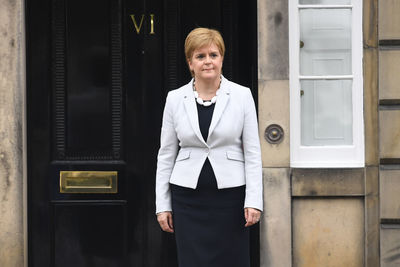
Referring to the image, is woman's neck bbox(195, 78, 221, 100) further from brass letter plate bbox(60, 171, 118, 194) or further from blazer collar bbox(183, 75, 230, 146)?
brass letter plate bbox(60, 171, 118, 194)

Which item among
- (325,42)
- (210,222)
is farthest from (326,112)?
(210,222)

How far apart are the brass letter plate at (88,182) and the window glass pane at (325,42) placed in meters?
1.82

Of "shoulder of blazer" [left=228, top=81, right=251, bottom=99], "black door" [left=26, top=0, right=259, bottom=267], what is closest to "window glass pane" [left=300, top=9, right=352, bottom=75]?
"black door" [left=26, top=0, right=259, bottom=267]

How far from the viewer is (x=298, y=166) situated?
5316mm

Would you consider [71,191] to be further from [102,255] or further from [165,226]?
[165,226]

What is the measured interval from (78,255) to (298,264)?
6.02 feet

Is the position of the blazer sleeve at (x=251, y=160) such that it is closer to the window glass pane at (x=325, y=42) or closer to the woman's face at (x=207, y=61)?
the woman's face at (x=207, y=61)

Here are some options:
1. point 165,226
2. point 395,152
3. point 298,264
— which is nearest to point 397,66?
point 395,152

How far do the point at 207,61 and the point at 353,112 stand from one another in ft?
6.70

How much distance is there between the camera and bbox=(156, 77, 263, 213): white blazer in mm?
3768

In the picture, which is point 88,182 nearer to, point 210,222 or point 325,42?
point 210,222

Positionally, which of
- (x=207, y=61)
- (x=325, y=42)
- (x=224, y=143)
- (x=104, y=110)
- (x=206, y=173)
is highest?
(x=325, y=42)

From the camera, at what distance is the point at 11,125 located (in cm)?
528

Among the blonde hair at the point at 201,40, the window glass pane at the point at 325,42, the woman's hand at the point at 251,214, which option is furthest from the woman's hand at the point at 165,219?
the window glass pane at the point at 325,42
